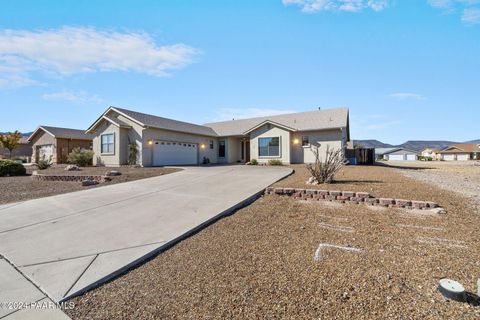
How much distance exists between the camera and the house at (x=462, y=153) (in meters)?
59.4

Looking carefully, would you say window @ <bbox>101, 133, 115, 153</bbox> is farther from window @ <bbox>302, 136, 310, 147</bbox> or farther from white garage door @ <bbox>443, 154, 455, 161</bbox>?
white garage door @ <bbox>443, 154, 455, 161</bbox>

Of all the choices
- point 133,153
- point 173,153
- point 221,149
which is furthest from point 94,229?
point 221,149

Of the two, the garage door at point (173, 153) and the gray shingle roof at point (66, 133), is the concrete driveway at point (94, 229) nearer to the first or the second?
the garage door at point (173, 153)

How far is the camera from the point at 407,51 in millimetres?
13266

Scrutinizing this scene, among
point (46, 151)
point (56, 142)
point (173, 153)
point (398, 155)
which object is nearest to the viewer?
point (173, 153)

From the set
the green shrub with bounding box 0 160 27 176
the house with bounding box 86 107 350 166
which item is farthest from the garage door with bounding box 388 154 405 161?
the green shrub with bounding box 0 160 27 176

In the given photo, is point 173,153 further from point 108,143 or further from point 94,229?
point 94,229

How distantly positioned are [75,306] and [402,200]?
22.1 feet

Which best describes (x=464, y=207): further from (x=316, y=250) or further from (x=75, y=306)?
(x=75, y=306)

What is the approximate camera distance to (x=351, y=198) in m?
6.28

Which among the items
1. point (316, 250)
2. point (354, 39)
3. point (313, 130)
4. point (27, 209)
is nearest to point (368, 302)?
point (316, 250)

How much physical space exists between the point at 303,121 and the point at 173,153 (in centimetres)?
1268

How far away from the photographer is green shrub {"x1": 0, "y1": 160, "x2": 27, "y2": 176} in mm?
13913

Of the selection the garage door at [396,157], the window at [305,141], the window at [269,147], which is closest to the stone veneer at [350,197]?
the window at [269,147]
